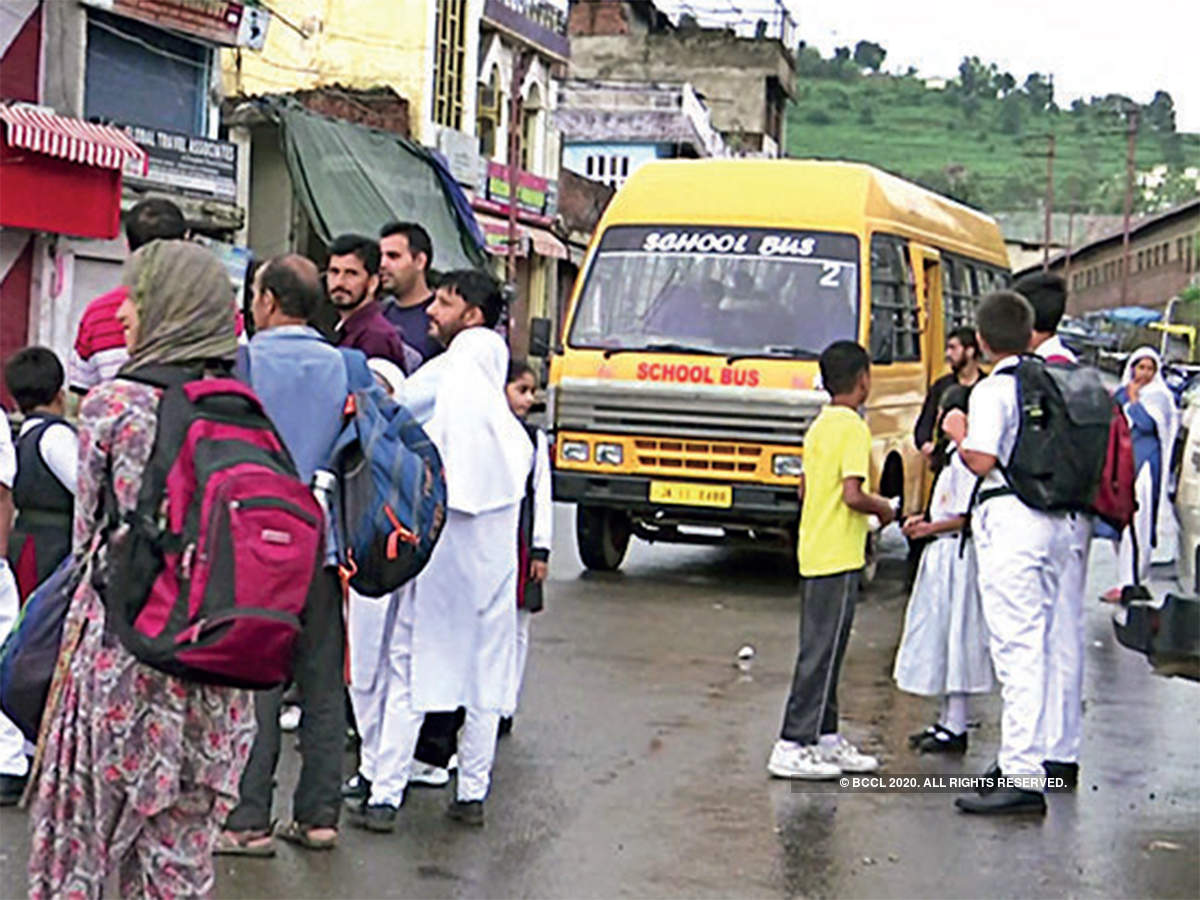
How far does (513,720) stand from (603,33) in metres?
55.2

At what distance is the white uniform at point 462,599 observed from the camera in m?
6.88

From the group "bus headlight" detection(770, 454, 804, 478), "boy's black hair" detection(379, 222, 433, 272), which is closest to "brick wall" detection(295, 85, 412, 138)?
"bus headlight" detection(770, 454, 804, 478)

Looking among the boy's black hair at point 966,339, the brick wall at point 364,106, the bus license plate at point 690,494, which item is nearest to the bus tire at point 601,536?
the bus license plate at point 690,494

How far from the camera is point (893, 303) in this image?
1490 centimetres

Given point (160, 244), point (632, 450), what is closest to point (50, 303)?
point (632, 450)

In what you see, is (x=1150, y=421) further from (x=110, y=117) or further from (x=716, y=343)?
(x=110, y=117)

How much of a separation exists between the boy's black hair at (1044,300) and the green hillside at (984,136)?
111760 millimetres

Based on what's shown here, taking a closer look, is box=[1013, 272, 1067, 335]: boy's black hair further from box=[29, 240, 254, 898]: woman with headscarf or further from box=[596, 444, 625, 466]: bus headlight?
box=[596, 444, 625, 466]: bus headlight

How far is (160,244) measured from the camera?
4477 mm

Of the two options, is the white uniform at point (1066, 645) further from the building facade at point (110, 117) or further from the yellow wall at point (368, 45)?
the yellow wall at point (368, 45)

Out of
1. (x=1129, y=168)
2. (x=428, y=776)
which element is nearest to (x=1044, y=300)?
(x=428, y=776)

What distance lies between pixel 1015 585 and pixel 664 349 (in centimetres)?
674

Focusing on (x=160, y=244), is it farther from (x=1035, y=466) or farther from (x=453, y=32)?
(x=453, y=32)

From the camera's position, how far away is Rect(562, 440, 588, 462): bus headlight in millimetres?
14000
